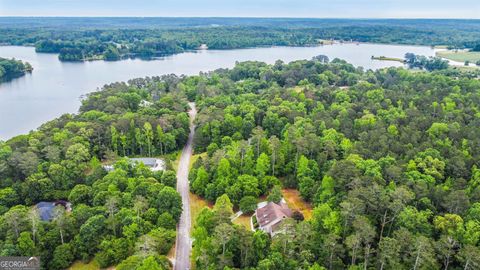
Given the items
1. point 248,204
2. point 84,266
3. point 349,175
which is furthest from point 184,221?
point 349,175

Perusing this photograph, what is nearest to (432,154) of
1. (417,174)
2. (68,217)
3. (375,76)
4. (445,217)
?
(417,174)

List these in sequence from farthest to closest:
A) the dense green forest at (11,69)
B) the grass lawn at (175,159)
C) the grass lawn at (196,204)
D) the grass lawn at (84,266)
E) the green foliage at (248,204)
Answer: the dense green forest at (11,69) < the grass lawn at (175,159) < the grass lawn at (196,204) < the green foliage at (248,204) < the grass lawn at (84,266)

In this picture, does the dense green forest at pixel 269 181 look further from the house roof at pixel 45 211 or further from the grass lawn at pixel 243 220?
the grass lawn at pixel 243 220

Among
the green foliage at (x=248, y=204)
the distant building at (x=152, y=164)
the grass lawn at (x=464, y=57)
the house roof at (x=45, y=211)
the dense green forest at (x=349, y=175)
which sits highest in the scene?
the grass lawn at (x=464, y=57)

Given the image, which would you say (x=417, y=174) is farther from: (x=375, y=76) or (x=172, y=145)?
(x=375, y=76)

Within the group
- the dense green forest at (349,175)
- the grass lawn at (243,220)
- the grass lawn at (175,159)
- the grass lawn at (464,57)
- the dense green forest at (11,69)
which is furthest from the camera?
the grass lawn at (464,57)

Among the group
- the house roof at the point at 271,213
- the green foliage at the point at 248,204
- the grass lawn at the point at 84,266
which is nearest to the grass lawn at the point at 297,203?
the house roof at the point at 271,213

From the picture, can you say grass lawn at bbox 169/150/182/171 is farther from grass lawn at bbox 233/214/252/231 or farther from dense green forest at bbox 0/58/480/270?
grass lawn at bbox 233/214/252/231

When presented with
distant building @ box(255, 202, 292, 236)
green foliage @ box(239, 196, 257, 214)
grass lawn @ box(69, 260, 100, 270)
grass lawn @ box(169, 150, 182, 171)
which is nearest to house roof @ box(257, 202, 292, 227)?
distant building @ box(255, 202, 292, 236)
